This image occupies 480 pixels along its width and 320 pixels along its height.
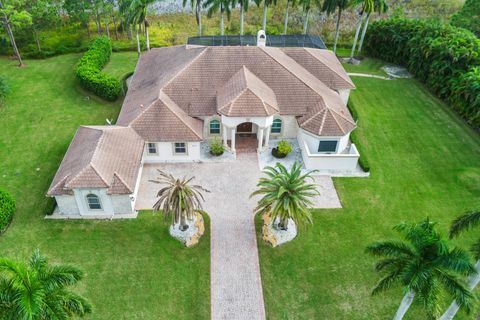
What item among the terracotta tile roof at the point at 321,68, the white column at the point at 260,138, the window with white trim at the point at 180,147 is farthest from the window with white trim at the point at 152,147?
the terracotta tile roof at the point at 321,68

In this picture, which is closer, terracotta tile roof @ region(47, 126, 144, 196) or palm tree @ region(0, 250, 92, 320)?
palm tree @ region(0, 250, 92, 320)

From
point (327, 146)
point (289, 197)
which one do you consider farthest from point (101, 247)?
point (327, 146)

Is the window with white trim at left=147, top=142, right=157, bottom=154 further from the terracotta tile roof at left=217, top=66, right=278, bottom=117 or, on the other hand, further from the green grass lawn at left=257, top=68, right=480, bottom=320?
the green grass lawn at left=257, top=68, right=480, bottom=320

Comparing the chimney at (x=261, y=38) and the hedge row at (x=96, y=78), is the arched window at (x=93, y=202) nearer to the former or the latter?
the hedge row at (x=96, y=78)

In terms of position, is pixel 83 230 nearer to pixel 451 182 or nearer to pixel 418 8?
pixel 451 182

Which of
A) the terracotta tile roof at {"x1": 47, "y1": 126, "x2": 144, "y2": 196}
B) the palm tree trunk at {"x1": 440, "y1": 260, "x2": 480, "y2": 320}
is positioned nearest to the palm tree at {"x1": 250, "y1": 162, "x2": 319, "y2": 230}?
the palm tree trunk at {"x1": 440, "y1": 260, "x2": 480, "y2": 320}

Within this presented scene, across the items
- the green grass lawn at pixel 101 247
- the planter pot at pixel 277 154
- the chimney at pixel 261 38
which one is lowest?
the green grass lawn at pixel 101 247
